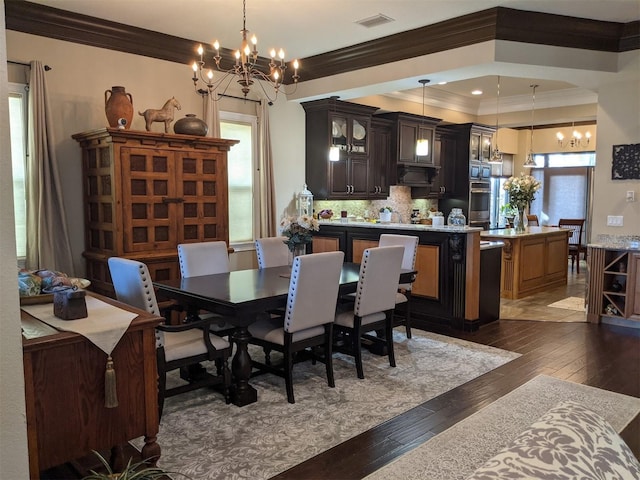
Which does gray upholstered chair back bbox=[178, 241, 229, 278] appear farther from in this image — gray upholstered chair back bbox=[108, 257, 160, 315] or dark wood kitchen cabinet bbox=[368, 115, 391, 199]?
dark wood kitchen cabinet bbox=[368, 115, 391, 199]

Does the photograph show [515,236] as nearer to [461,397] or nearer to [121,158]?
[461,397]

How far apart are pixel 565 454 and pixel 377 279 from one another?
2.80 metres

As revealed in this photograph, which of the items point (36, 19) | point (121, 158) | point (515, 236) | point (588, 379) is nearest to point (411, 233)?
point (515, 236)

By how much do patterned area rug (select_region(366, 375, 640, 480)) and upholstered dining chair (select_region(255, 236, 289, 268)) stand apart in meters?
2.43

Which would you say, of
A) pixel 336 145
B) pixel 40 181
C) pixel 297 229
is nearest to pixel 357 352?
pixel 297 229

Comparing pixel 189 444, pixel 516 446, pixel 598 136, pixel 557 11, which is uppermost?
pixel 557 11

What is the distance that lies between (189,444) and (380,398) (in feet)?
4.49

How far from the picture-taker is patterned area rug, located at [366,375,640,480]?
2621 mm

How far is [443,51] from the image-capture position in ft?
16.5

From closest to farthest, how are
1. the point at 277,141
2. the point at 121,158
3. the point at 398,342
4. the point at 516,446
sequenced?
Answer: the point at 516,446 → the point at 121,158 → the point at 398,342 → the point at 277,141

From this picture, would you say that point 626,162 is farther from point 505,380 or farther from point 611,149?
point 505,380

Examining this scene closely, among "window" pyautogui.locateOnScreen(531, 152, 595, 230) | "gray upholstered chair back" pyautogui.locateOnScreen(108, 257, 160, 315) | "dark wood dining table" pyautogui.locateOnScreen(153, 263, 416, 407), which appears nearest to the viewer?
"gray upholstered chair back" pyautogui.locateOnScreen(108, 257, 160, 315)

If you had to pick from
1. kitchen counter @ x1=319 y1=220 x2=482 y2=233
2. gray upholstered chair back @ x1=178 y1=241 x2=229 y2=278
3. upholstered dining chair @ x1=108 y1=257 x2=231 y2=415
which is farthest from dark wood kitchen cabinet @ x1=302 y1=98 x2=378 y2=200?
upholstered dining chair @ x1=108 y1=257 x2=231 y2=415

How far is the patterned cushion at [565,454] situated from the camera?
1074 millimetres
